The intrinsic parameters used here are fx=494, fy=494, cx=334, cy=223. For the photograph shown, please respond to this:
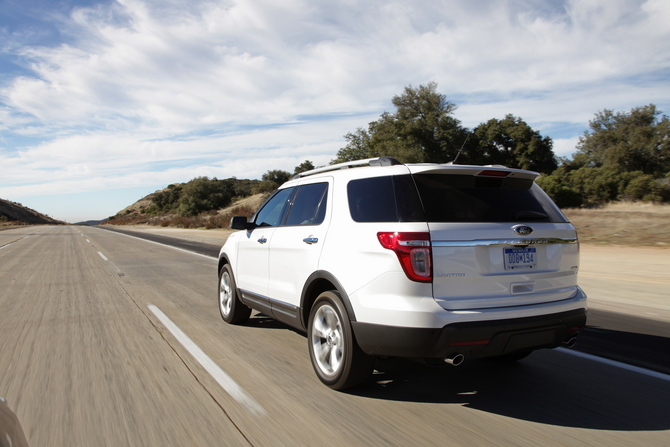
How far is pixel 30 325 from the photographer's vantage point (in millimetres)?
6645

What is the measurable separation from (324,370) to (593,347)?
3.18 meters

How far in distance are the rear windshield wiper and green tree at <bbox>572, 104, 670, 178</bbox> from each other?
38087 millimetres

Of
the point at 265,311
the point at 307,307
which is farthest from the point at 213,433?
the point at 265,311

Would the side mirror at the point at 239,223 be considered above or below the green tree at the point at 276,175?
below

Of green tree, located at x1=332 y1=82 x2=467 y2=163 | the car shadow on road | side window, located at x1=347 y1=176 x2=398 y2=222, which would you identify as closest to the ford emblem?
side window, located at x1=347 y1=176 x2=398 y2=222

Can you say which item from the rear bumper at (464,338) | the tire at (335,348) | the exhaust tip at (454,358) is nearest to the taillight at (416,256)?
the rear bumper at (464,338)

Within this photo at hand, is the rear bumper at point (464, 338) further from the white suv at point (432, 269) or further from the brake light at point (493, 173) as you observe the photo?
the brake light at point (493, 173)

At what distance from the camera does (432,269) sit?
11.5 ft

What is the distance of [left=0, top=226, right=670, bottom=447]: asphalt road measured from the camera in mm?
3340

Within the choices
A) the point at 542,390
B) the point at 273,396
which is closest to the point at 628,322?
the point at 542,390

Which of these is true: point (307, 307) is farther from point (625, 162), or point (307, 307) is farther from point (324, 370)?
point (625, 162)

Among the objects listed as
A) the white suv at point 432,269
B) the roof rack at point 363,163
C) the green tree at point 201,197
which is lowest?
the white suv at point 432,269

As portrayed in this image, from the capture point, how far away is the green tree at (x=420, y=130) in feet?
201

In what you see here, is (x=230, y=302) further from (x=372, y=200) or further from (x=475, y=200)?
(x=475, y=200)
